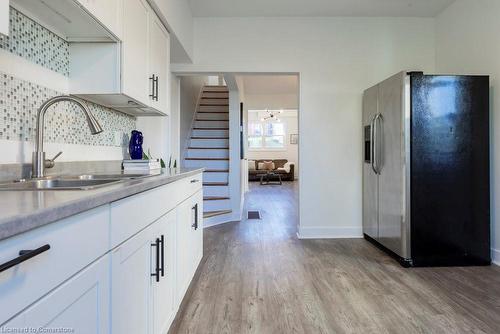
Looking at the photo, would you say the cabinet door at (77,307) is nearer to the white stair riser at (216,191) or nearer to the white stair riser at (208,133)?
the white stair riser at (216,191)

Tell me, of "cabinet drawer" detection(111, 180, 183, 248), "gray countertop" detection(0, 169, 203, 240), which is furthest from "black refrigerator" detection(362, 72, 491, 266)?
"gray countertop" detection(0, 169, 203, 240)

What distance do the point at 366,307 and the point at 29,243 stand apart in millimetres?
1988

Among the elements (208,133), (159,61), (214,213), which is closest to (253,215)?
(214,213)

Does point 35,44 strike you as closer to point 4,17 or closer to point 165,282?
point 4,17

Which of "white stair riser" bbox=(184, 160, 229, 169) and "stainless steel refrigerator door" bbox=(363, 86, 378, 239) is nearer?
"stainless steel refrigerator door" bbox=(363, 86, 378, 239)

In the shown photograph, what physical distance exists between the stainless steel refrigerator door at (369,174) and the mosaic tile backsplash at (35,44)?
9.00 ft

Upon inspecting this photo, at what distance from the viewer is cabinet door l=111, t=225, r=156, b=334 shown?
40.0 inches

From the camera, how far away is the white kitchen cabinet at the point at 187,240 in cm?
193

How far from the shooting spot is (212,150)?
5.52 meters

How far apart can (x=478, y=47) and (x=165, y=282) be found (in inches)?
138

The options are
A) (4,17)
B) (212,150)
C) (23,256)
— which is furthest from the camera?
(212,150)

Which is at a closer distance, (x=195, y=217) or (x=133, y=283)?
(x=133, y=283)

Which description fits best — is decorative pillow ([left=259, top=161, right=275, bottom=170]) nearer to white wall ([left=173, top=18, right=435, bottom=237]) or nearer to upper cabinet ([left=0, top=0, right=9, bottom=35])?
white wall ([left=173, top=18, right=435, bottom=237])

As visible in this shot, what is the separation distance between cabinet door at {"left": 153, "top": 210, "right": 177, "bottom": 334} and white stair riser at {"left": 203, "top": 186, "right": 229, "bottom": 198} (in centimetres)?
311
